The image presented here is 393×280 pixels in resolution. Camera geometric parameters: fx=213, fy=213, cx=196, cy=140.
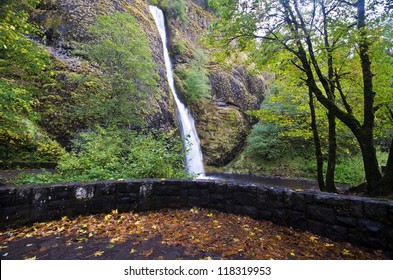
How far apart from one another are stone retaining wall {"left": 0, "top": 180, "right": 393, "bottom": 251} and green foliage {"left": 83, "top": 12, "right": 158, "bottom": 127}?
13.3ft

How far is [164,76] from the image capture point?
14.0m

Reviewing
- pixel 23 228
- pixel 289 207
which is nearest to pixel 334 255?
pixel 289 207

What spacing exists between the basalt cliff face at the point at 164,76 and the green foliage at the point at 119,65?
1388 mm

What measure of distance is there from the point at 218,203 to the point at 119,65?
263 inches

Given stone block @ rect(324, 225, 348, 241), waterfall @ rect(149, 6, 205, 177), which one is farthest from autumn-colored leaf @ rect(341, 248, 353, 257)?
waterfall @ rect(149, 6, 205, 177)

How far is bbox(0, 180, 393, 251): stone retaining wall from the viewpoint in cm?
269

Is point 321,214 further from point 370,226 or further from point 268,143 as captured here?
point 268,143

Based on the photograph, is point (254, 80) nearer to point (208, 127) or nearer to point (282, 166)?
point (208, 127)

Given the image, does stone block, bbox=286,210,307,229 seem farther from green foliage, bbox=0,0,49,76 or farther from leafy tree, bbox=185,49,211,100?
leafy tree, bbox=185,49,211,100

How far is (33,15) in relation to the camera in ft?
37.3

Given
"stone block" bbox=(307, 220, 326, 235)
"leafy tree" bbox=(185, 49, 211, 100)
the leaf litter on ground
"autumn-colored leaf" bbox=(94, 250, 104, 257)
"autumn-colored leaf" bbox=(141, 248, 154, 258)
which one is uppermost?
"leafy tree" bbox=(185, 49, 211, 100)

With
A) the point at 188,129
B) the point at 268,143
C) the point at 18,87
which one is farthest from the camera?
the point at 188,129

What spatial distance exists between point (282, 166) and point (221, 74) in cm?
1099

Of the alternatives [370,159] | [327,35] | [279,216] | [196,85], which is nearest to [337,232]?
[279,216]
